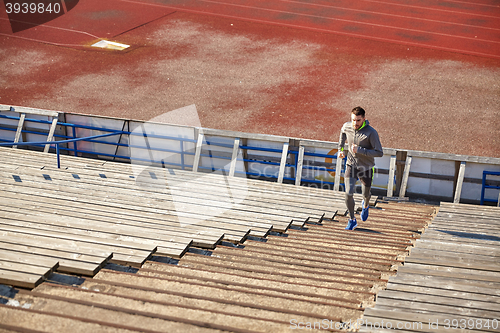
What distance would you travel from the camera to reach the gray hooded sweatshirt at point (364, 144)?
24.6 ft

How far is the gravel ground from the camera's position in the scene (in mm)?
14406

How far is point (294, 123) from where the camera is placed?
1450cm

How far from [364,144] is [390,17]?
57.9 ft

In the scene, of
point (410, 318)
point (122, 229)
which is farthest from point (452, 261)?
point (122, 229)

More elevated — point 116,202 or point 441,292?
point 441,292

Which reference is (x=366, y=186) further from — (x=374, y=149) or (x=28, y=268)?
(x=28, y=268)

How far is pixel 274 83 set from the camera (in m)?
17.0

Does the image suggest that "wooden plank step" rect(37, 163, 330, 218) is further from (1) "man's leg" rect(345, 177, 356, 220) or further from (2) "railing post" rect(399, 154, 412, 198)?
(2) "railing post" rect(399, 154, 412, 198)

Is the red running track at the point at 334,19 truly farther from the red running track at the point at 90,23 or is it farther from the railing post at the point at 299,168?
the railing post at the point at 299,168

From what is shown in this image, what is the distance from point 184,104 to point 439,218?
9.33 meters

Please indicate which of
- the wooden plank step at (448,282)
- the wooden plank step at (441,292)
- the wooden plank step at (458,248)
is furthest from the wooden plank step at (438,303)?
the wooden plank step at (458,248)

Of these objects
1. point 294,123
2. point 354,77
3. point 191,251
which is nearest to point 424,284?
point 191,251

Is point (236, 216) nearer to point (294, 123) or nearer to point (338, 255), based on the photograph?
point (338, 255)

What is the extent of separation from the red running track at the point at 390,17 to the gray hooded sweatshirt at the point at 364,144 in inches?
570
